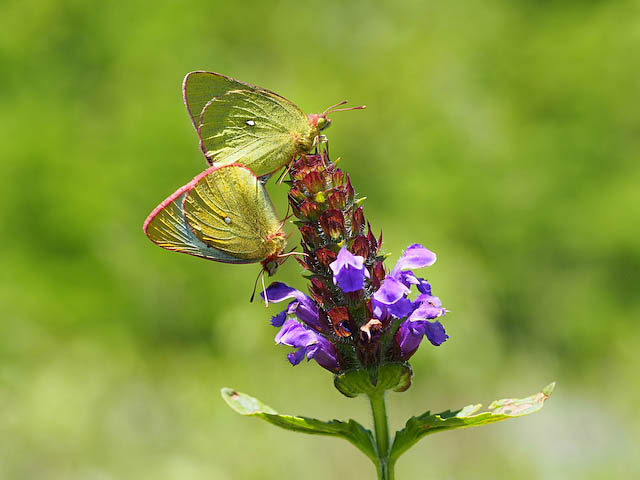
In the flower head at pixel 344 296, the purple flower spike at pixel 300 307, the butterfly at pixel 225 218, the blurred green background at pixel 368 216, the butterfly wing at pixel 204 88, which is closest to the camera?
the flower head at pixel 344 296

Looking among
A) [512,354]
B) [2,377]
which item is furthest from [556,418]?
[2,377]

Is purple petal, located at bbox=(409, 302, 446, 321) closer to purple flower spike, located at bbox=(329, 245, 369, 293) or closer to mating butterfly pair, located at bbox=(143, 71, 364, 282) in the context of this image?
purple flower spike, located at bbox=(329, 245, 369, 293)

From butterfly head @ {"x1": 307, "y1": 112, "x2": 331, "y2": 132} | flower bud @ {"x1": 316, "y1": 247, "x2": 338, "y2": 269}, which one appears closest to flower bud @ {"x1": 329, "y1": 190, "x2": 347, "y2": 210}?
flower bud @ {"x1": 316, "y1": 247, "x2": 338, "y2": 269}

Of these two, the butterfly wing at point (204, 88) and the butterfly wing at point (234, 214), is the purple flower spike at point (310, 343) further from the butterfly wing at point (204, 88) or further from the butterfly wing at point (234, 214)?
the butterfly wing at point (204, 88)

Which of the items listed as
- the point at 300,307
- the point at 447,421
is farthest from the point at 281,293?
the point at 447,421

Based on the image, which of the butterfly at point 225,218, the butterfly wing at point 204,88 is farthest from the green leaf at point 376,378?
the butterfly wing at point 204,88
